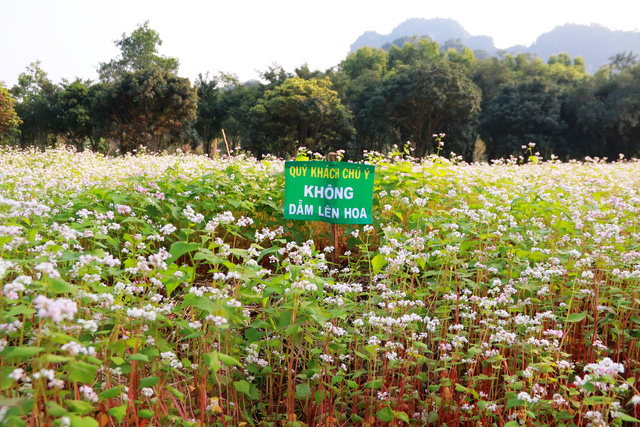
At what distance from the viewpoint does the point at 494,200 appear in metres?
4.43

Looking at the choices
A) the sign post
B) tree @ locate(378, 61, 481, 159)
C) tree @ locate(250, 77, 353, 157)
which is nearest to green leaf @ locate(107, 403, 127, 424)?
the sign post

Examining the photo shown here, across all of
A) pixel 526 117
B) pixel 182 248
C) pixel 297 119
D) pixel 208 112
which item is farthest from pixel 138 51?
pixel 182 248

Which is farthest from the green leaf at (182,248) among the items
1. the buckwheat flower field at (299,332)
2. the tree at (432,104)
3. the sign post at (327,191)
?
the tree at (432,104)

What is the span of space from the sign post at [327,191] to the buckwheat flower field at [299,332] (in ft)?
1.67

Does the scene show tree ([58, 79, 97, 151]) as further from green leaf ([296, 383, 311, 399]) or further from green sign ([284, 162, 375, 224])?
green leaf ([296, 383, 311, 399])

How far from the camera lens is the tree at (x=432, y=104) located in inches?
1272

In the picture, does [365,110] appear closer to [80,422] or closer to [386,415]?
[386,415]

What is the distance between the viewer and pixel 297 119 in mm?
34719

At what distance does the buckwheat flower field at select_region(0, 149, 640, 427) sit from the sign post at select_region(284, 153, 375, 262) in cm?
51

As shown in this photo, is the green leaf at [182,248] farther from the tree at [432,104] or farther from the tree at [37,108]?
the tree at [37,108]

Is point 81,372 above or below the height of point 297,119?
below

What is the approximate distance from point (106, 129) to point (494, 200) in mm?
34321

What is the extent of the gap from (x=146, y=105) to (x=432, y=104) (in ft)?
73.2

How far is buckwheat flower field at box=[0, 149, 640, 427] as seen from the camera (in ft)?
5.80
